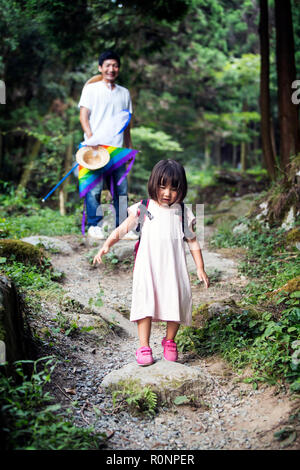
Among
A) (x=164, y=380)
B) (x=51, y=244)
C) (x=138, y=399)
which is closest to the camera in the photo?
(x=138, y=399)

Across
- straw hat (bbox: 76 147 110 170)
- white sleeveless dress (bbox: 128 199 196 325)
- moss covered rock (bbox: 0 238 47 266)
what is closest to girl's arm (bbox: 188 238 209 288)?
white sleeveless dress (bbox: 128 199 196 325)

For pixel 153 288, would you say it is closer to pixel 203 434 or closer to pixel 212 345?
pixel 212 345

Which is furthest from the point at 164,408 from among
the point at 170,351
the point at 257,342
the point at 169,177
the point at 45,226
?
the point at 45,226

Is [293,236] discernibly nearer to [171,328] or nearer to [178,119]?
[171,328]

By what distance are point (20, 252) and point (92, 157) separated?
68.7 inches

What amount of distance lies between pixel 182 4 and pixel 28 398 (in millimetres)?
8451

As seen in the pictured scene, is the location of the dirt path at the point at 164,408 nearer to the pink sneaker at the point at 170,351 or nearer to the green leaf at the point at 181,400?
the green leaf at the point at 181,400

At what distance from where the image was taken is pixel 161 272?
10.4 ft

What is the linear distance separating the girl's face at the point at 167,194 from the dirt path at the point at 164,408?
1299 mm

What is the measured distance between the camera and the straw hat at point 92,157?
5.76 meters

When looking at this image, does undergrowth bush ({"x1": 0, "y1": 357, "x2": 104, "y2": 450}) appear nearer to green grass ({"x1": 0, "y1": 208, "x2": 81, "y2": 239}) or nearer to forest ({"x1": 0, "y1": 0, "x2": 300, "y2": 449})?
forest ({"x1": 0, "y1": 0, "x2": 300, "y2": 449})

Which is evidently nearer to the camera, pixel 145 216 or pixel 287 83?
pixel 145 216

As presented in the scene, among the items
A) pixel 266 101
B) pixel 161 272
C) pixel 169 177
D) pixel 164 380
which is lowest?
pixel 164 380

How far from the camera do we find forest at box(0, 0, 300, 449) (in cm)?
376
